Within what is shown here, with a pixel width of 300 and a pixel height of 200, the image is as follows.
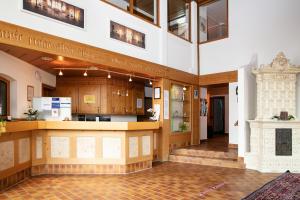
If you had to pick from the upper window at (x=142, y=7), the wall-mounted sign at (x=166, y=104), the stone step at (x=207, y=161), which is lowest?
the stone step at (x=207, y=161)

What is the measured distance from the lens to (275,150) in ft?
20.9

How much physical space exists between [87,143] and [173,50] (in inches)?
152

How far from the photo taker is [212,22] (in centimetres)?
956

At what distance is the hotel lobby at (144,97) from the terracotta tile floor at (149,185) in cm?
3

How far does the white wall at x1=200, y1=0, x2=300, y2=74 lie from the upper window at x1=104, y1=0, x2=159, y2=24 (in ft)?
7.65

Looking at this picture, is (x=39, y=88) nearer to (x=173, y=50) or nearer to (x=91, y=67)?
(x=91, y=67)

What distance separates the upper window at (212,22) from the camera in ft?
29.5

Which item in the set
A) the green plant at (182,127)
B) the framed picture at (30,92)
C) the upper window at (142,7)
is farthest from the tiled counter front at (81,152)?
the upper window at (142,7)

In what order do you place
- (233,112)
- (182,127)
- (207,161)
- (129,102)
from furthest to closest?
(129,102), (182,127), (233,112), (207,161)

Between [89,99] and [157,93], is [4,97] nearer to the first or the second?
[89,99]

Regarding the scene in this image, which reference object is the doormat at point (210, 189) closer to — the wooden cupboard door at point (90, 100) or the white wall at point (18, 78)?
the white wall at point (18, 78)

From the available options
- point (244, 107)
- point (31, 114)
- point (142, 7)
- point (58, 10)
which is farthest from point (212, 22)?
point (31, 114)

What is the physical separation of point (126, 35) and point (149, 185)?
3.51m

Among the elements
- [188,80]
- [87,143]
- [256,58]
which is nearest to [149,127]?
[87,143]
